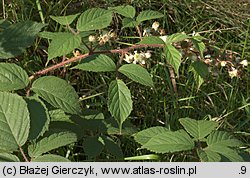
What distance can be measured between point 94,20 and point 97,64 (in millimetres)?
109

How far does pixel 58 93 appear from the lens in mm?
1116

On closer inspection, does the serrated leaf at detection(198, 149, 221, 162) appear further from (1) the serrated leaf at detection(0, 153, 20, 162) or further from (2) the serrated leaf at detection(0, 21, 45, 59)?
(2) the serrated leaf at detection(0, 21, 45, 59)

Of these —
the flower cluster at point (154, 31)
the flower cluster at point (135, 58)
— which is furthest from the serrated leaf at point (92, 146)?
the flower cluster at point (154, 31)

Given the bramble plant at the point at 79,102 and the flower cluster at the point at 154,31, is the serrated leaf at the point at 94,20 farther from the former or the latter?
the flower cluster at the point at 154,31

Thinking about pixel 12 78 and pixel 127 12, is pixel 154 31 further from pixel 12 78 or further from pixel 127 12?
pixel 12 78

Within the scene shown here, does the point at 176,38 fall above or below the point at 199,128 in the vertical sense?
above

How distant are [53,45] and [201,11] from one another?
1.32 m

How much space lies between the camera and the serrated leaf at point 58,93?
111 cm

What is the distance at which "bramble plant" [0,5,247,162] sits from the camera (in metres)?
1.05

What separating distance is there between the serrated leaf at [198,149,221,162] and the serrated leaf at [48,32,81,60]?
0.36 m

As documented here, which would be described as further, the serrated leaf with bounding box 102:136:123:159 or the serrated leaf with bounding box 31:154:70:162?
the serrated leaf with bounding box 102:136:123:159

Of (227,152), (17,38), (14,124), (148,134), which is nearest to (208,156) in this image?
(227,152)

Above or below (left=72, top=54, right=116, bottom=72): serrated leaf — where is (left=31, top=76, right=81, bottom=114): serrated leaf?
below

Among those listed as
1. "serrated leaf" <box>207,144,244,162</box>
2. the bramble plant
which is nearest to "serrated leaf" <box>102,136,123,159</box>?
the bramble plant
